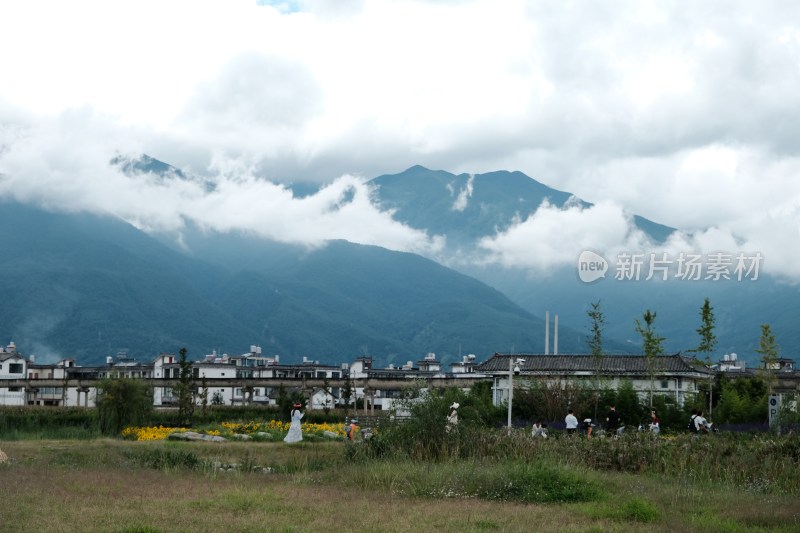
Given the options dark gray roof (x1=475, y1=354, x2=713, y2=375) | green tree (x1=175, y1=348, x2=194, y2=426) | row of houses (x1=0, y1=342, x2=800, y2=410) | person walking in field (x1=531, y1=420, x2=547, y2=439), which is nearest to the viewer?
person walking in field (x1=531, y1=420, x2=547, y2=439)

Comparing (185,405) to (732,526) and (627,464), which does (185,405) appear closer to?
(627,464)

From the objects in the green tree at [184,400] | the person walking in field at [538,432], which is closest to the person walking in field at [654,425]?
the person walking in field at [538,432]

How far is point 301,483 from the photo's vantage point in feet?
64.1

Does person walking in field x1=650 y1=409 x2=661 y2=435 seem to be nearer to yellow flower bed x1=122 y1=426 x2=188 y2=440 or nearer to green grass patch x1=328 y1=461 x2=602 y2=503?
green grass patch x1=328 y1=461 x2=602 y2=503

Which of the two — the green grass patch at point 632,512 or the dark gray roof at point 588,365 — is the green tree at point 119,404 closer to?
the dark gray roof at point 588,365

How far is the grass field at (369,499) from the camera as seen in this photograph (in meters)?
14.2

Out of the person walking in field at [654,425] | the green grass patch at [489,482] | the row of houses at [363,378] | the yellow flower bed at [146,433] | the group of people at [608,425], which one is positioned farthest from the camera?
the row of houses at [363,378]

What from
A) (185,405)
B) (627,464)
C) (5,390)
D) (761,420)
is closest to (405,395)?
(627,464)

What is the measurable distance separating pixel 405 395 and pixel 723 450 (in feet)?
26.6

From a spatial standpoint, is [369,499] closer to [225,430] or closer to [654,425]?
[654,425]

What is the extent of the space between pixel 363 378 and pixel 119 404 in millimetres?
35074

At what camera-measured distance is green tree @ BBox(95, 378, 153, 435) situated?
43812 mm

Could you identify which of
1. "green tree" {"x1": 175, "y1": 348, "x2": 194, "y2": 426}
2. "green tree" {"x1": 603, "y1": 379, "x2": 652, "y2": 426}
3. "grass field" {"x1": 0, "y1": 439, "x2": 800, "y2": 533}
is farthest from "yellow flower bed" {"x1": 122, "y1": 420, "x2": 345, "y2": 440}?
"grass field" {"x1": 0, "y1": 439, "x2": 800, "y2": 533}

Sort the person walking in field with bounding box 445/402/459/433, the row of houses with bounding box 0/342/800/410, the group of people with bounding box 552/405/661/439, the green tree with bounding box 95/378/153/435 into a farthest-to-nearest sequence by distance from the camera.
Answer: the row of houses with bounding box 0/342/800/410 → the green tree with bounding box 95/378/153/435 → the group of people with bounding box 552/405/661/439 → the person walking in field with bounding box 445/402/459/433
